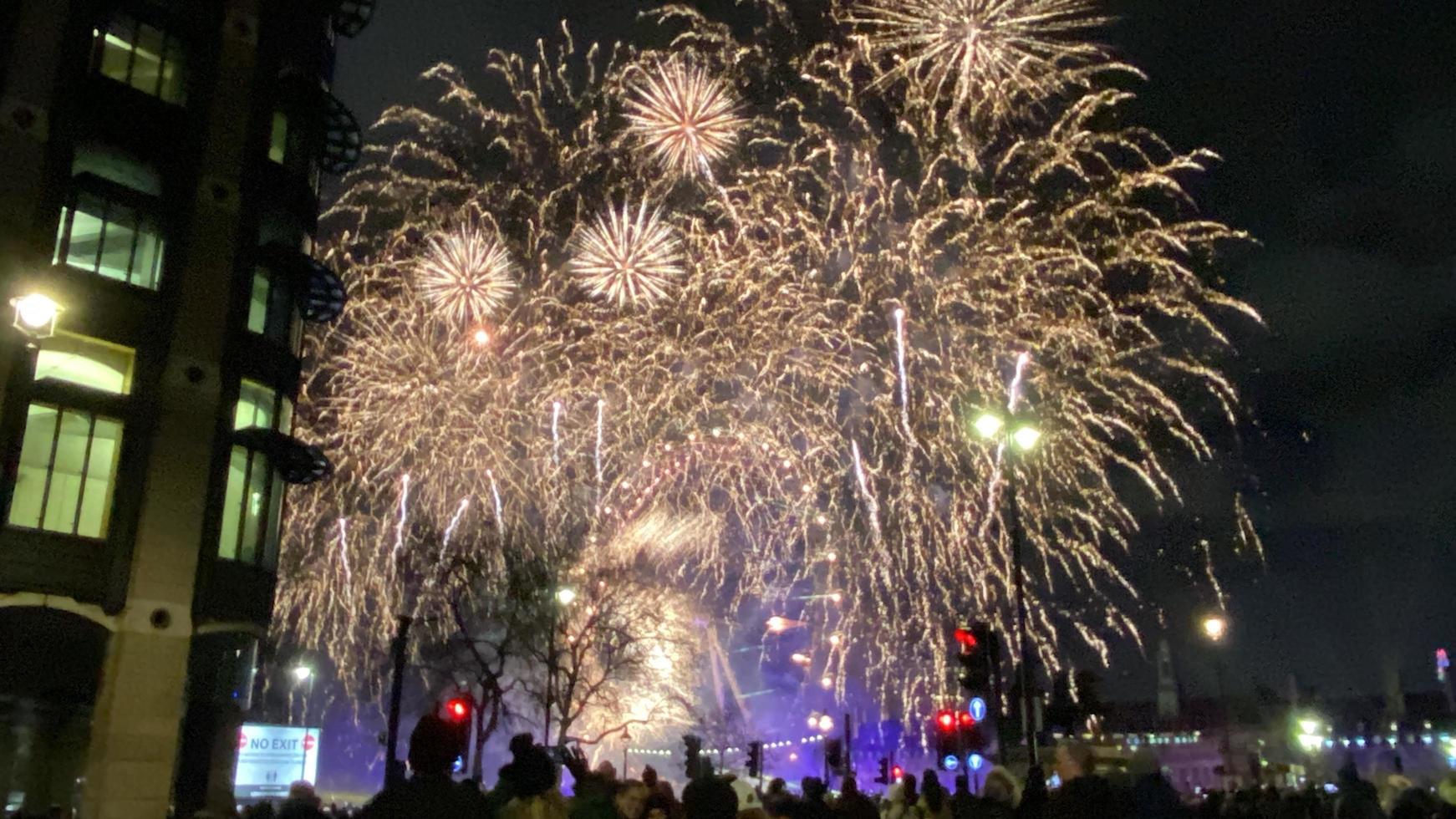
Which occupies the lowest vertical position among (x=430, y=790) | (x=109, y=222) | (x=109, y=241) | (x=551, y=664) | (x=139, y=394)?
(x=430, y=790)

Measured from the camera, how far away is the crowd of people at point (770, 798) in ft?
16.5

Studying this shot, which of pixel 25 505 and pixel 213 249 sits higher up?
pixel 213 249

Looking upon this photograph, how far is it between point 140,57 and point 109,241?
4047 mm

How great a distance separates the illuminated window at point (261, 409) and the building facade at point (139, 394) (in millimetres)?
53

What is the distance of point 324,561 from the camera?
31.0 m

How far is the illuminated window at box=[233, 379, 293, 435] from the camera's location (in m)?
22.6

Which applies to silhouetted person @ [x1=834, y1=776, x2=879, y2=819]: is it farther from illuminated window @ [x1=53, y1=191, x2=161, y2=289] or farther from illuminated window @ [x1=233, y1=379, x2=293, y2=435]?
illuminated window @ [x1=53, y1=191, x2=161, y2=289]

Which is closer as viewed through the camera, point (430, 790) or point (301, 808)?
point (430, 790)

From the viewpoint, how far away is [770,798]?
8.14 metres

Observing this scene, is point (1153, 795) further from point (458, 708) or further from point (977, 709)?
point (458, 708)

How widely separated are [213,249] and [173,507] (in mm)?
5227

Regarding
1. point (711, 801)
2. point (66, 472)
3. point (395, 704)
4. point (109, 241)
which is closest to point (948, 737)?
point (395, 704)

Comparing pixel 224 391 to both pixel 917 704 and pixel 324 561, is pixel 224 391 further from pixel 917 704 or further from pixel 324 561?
pixel 917 704

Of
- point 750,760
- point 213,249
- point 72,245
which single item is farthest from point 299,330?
point 750,760
